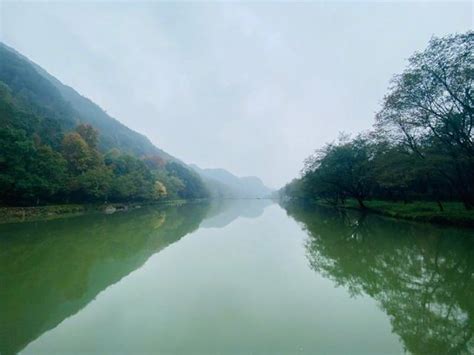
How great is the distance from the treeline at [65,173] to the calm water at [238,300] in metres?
16.1

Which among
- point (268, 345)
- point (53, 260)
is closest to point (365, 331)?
point (268, 345)

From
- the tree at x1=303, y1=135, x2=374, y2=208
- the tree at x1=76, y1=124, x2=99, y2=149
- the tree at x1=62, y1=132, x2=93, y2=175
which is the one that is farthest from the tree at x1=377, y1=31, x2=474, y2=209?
→ the tree at x1=76, y1=124, x2=99, y2=149

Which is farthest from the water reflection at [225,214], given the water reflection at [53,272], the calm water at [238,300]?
the calm water at [238,300]

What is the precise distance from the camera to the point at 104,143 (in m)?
79.9

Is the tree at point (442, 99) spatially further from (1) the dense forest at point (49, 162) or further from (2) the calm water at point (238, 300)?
(1) the dense forest at point (49, 162)

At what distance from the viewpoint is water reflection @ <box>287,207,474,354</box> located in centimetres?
414

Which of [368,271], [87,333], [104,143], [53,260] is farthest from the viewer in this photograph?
[104,143]

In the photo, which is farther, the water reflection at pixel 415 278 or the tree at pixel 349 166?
the tree at pixel 349 166

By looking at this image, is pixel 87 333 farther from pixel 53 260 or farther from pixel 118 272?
pixel 53 260

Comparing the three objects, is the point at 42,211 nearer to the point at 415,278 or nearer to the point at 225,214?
the point at 225,214

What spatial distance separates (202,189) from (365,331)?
286ft

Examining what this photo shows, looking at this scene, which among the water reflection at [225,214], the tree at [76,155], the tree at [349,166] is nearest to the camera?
the water reflection at [225,214]

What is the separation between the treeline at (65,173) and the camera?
909 inches

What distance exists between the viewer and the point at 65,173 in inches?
1210
